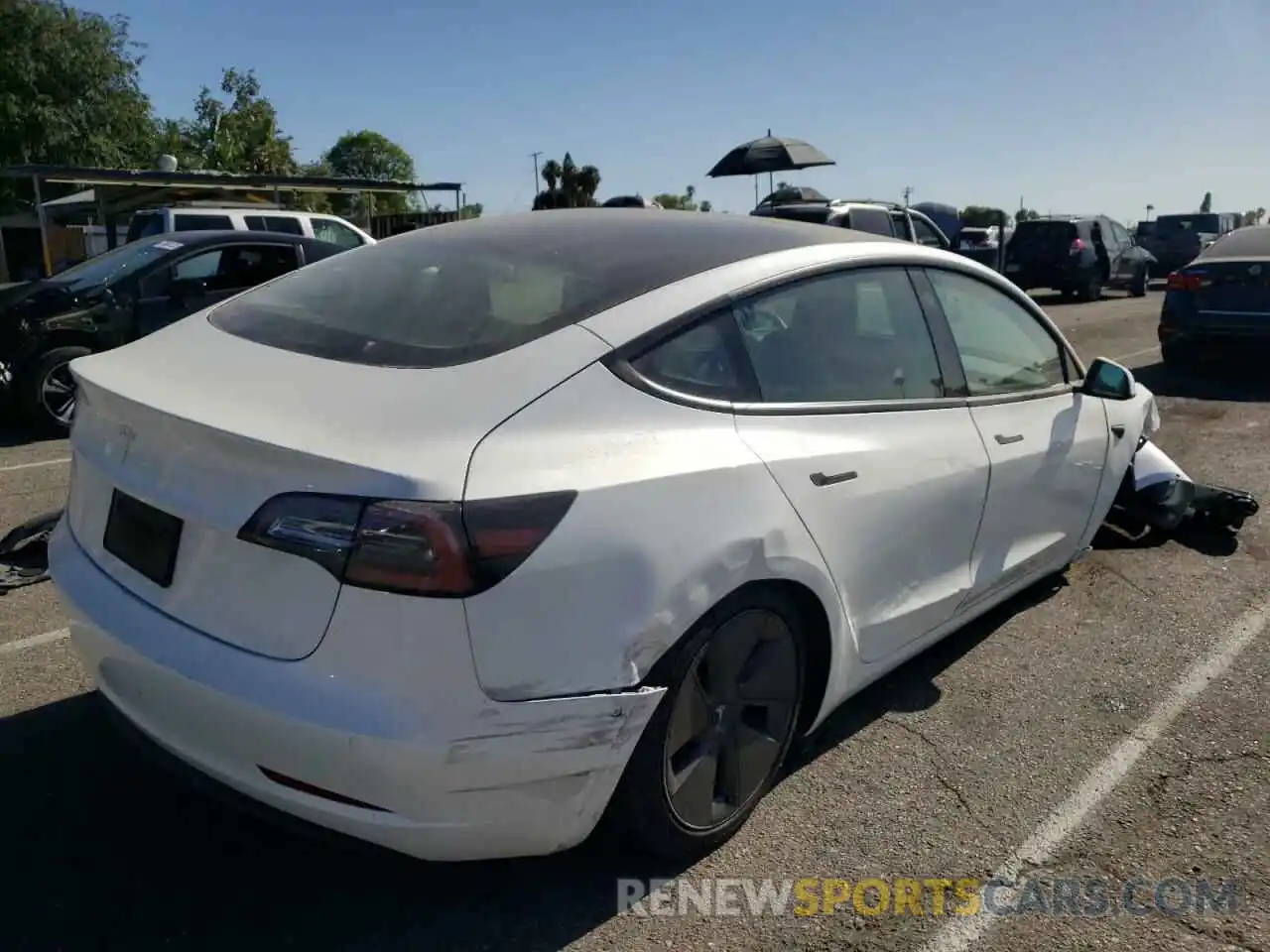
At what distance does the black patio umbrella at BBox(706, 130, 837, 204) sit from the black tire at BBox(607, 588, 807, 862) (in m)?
17.4

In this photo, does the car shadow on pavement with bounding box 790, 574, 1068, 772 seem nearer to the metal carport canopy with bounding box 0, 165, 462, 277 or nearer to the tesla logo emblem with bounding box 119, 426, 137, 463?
the tesla logo emblem with bounding box 119, 426, 137, 463

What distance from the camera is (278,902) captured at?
98.2 inches

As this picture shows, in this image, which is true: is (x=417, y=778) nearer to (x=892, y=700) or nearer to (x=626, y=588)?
(x=626, y=588)

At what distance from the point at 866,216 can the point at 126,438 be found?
13508 millimetres

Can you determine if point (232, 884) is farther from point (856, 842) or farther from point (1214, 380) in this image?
point (1214, 380)

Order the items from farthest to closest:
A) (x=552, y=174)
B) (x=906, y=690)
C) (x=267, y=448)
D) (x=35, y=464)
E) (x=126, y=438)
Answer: (x=552, y=174)
(x=35, y=464)
(x=906, y=690)
(x=126, y=438)
(x=267, y=448)

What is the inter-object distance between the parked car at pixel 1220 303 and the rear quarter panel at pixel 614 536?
31.3 ft

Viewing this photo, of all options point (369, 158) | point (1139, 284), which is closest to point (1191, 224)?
point (1139, 284)

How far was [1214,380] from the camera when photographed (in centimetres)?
1090

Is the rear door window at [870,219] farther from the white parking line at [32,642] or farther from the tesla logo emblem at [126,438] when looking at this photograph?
the tesla logo emblem at [126,438]

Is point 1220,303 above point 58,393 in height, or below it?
above

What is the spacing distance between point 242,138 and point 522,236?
164ft

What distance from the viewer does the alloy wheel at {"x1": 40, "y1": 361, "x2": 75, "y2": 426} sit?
7566mm

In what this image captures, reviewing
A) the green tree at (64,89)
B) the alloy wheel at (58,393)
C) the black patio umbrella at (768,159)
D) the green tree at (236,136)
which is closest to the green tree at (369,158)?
the green tree at (236,136)
